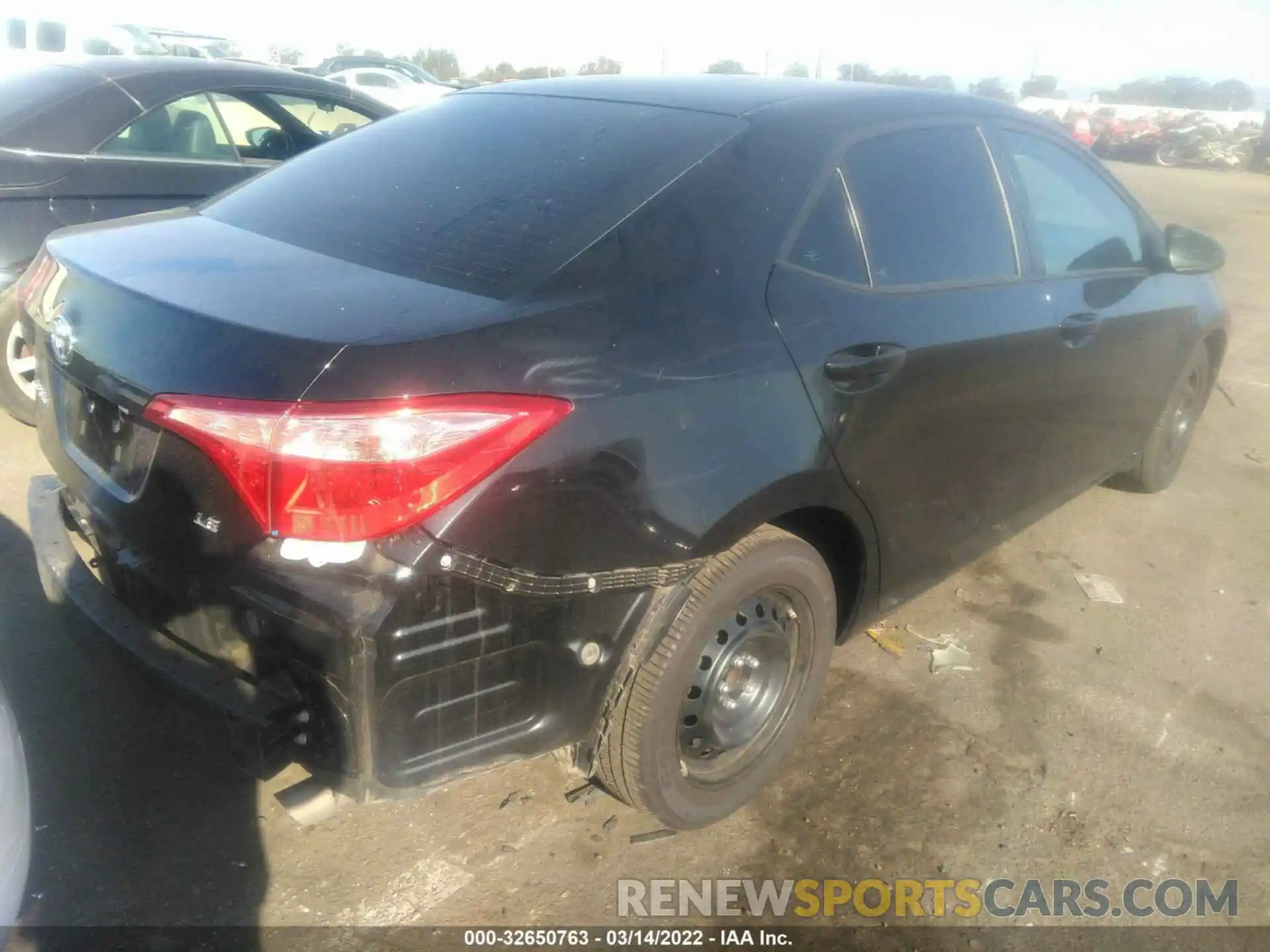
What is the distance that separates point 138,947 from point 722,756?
1.40 metres

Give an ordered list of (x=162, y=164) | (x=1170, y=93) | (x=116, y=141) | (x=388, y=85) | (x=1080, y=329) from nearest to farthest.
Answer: (x=1080, y=329), (x=116, y=141), (x=162, y=164), (x=388, y=85), (x=1170, y=93)

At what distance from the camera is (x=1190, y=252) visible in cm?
396

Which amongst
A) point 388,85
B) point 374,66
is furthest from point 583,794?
point 374,66

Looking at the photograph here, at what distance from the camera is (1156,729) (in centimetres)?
316

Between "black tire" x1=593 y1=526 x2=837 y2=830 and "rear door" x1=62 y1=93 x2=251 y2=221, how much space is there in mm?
3430

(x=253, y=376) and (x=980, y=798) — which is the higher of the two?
(x=253, y=376)

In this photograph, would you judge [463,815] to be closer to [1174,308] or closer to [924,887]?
[924,887]

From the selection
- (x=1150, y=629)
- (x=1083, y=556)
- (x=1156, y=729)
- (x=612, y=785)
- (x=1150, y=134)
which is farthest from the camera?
(x=1150, y=134)

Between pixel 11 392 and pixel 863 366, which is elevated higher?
pixel 863 366

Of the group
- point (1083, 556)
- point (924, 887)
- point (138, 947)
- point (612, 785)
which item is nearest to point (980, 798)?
point (924, 887)

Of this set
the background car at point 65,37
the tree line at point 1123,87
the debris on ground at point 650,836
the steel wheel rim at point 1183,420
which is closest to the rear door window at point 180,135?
the debris on ground at point 650,836

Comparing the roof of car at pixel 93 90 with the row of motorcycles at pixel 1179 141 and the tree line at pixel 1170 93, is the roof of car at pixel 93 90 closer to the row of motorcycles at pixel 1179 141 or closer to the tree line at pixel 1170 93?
the row of motorcycles at pixel 1179 141

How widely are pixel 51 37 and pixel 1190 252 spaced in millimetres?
17500

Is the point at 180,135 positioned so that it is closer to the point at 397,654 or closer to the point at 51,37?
the point at 397,654
